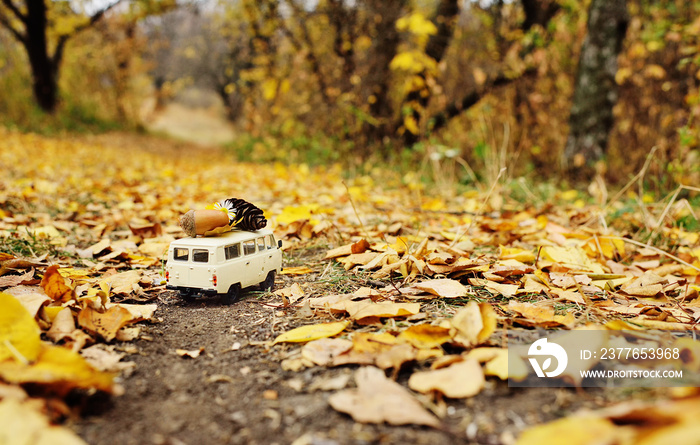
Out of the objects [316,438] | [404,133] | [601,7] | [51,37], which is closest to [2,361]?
[316,438]

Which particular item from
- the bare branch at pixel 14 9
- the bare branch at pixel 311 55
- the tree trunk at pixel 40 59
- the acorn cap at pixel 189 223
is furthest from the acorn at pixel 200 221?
the tree trunk at pixel 40 59

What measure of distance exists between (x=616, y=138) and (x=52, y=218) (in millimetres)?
5009

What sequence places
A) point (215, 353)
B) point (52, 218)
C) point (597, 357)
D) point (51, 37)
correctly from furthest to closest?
1. point (51, 37)
2. point (52, 218)
3. point (215, 353)
4. point (597, 357)

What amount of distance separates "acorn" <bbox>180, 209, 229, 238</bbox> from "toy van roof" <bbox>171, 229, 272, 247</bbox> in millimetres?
28

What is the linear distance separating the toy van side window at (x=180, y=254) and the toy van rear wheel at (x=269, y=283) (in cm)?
28

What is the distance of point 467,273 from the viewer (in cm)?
159

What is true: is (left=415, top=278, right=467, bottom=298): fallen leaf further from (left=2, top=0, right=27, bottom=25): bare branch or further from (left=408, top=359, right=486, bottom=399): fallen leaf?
(left=2, top=0, right=27, bottom=25): bare branch

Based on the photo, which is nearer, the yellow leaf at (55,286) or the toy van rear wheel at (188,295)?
the yellow leaf at (55,286)

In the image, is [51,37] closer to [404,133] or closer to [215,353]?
[404,133]

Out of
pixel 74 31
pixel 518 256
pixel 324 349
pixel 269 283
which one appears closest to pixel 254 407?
pixel 324 349

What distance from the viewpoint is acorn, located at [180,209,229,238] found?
56.0 inches

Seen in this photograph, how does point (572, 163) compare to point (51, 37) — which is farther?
point (51, 37)

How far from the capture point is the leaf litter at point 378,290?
0.93m

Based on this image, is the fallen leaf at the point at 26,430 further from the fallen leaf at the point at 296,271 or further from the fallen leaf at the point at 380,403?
the fallen leaf at the point at 296,271
